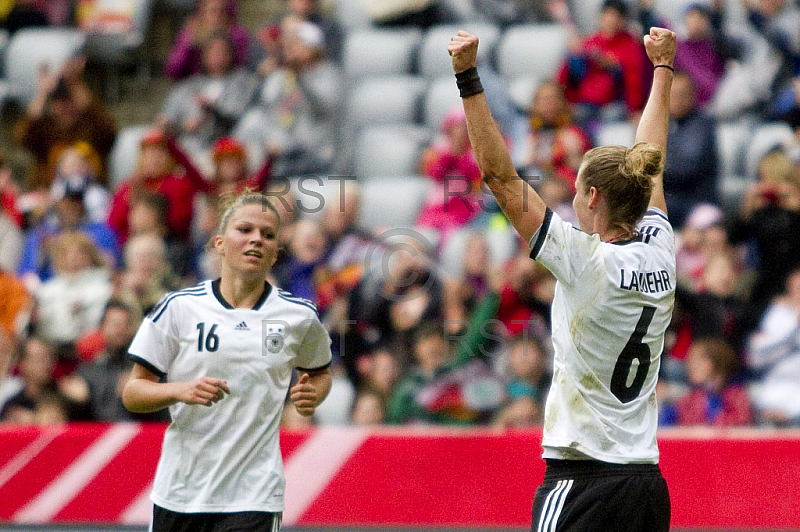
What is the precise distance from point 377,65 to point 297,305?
6.90 metres

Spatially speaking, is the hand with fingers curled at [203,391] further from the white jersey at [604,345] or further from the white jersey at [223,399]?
the white jersey at [604,345]

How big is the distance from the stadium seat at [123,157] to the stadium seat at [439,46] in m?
2.75

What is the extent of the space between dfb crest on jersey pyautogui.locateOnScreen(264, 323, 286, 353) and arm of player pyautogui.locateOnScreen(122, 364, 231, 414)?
29 cm

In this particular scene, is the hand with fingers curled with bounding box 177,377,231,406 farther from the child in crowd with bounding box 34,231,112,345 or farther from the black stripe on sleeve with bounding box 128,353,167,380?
the child in crowd with bounding box 34,231,112,345

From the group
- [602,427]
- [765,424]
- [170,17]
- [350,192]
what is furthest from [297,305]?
[170,17]

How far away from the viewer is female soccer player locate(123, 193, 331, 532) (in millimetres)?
4277

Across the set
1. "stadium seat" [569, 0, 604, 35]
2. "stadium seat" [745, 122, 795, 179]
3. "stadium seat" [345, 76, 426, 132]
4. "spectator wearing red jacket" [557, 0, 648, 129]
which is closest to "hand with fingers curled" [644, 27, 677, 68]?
"stadium seat" [745, 122, 795, 179]

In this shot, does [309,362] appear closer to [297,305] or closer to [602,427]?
[297,305]

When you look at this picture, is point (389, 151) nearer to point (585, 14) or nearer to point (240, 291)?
point (585, 14)

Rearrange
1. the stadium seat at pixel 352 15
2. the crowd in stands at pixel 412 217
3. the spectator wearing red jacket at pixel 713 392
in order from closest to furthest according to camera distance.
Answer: the spectator wearing red jacket at pixel 713 392
the crowd in stands at pixel 412 217
the stadium seat at pixel 352 15

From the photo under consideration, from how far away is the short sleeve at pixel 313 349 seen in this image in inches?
181

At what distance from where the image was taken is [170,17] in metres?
12.3

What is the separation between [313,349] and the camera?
4621 mm

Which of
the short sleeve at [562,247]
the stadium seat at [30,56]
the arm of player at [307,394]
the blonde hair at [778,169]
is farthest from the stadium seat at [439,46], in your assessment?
the short sleeve at [562,247]
